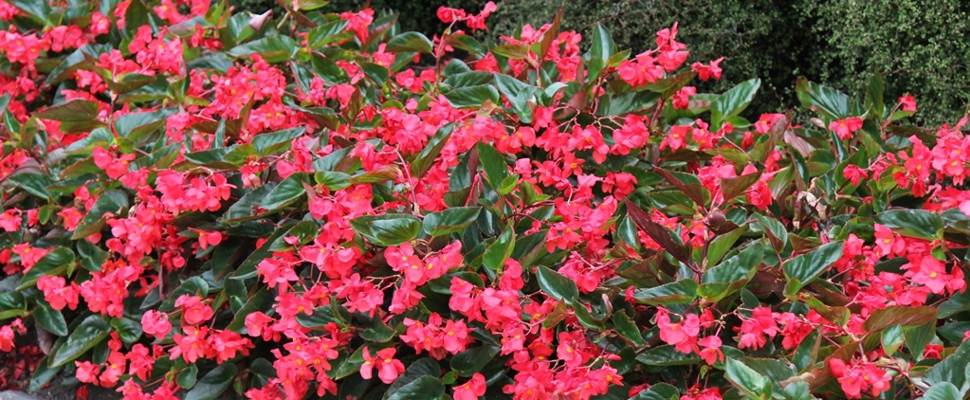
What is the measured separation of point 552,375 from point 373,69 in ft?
4.71

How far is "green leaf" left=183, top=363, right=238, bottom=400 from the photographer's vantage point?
2.40 meters

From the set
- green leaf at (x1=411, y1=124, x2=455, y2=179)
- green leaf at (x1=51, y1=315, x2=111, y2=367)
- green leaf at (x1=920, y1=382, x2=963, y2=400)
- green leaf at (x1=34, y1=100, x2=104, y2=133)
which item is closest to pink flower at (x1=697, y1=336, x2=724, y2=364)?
green leaf at (x1=920, y1=382, x2=963, y2=400)

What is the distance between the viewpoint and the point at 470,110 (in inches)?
106

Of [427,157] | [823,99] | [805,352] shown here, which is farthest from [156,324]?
[823,99]

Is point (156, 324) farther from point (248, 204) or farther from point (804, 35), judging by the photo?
point (804, 35)

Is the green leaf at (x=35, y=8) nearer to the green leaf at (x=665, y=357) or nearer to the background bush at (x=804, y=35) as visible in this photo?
the background bush at (x=804, y=35)

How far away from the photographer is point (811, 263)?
192 cm

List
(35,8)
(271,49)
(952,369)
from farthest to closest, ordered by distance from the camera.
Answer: (35,8) < (271,49) < (952,369)

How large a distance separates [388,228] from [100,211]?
42.1 inches

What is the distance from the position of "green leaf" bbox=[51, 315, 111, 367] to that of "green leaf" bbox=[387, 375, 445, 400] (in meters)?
1.05

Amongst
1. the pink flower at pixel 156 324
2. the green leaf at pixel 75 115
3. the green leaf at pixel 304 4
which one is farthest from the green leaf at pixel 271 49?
the pink flower at pixel 156 324

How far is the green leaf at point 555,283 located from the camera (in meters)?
1.99

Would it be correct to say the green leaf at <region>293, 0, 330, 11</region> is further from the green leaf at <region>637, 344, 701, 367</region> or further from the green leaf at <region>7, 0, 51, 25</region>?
the green leaf at <region>637, 344, 701, 367</region>

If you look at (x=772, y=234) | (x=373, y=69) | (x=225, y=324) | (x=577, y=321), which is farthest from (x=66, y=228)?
(x=772, y=234)
